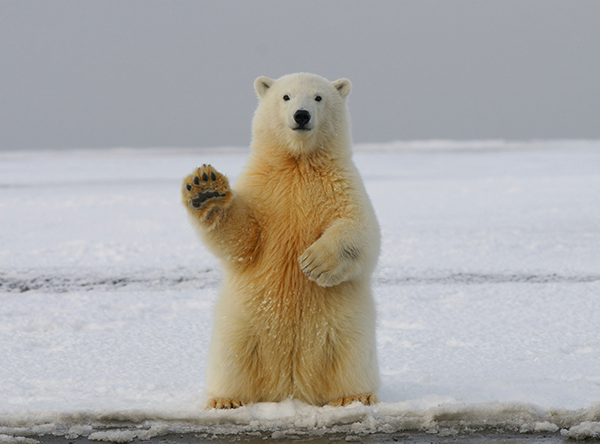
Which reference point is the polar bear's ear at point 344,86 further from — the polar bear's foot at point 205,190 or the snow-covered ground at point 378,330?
the snow-covered ground at point 378,330

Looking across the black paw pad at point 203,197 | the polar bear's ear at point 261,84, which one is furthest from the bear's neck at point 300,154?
the black paw pad at point 203,197

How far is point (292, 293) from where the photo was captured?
279cm

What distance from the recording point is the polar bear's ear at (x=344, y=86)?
316cm

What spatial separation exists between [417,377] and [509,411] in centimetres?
70

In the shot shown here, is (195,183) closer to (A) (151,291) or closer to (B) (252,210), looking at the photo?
(B) (252,210)

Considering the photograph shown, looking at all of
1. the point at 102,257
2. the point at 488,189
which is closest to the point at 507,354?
the point at 102,257

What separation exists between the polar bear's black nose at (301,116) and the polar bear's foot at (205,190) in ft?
1.37

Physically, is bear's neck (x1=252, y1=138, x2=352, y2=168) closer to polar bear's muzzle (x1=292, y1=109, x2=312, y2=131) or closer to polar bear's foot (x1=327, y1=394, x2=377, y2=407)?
polar bear's muzzle (x1=292, y1=109, x2=312, y2=131)

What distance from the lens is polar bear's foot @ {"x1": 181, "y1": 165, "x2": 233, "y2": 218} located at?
2617 mm

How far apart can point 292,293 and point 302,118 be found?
2.44 feet

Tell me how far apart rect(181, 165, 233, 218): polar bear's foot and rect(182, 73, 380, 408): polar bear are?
0.03 m

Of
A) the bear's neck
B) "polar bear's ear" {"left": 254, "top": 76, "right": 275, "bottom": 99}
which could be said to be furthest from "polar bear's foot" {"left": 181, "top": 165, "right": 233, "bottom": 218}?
"polar bear's ear" {"left": 254, "top": 76, "right": 275, "bottom": 99}

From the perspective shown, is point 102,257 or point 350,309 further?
point 102,257

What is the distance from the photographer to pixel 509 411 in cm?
261
